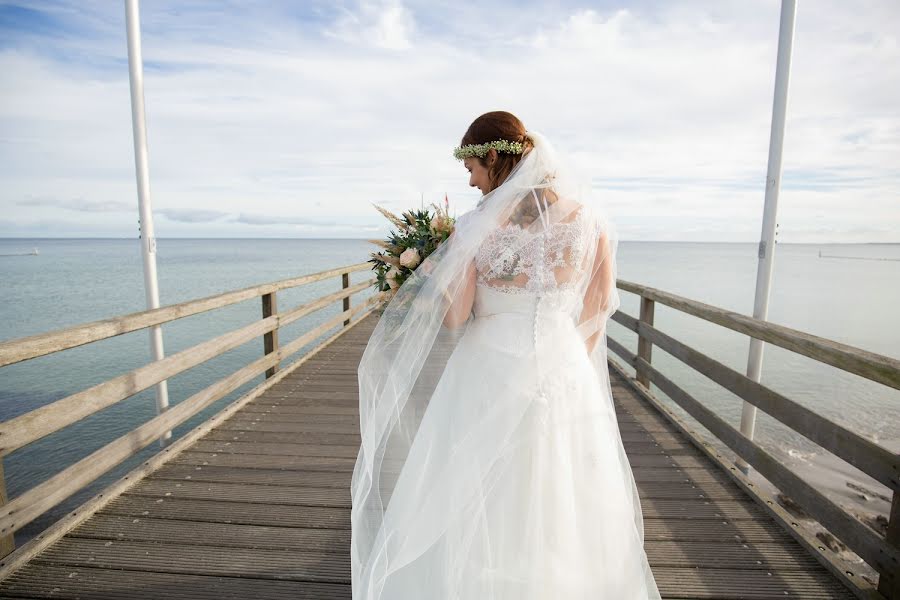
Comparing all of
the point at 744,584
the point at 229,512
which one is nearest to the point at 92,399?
the point at 229,512

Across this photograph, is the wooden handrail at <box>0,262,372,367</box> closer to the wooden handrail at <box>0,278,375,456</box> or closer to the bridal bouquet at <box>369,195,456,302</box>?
the wooden handrail at <box>0,278,375,456</box>

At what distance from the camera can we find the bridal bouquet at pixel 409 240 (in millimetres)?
1914

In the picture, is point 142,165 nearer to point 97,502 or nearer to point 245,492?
point 97,502

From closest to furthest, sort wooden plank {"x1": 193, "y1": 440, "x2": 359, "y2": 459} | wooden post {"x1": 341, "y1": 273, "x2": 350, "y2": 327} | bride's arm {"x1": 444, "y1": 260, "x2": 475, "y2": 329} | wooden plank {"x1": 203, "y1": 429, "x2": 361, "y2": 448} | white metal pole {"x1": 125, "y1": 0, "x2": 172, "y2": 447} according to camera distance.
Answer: bride's arm {"x1": 444, "y1": 260, "x2": 475, "y2": 329}
wooden plank {"x1": 193, "y1": 440, "x2": 359, "y2": 459}
wooden plank {"x1": 203, "y1": 429, "x2": 361, "y2": 448}
white metal pole {"x1": 125, "y1": 0, "x2": 172, "y2": 447}
wooden post {"x1": 341, "y1": 273, "x2": 350, "y2": 327}

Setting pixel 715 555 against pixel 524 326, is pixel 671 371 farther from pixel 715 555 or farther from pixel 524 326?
pixel 524 326

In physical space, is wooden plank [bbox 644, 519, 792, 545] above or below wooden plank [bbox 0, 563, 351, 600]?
below

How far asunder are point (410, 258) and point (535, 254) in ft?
1.51

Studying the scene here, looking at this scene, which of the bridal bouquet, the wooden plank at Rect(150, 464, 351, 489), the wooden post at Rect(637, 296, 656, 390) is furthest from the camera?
the wooden post at Rect(637, 296, 656, 390)

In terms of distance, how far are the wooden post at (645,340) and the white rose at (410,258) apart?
11.0 feet

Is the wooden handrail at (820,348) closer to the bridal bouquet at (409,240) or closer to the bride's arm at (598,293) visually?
the bride's arm at (598,293)

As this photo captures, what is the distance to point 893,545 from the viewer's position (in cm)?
189

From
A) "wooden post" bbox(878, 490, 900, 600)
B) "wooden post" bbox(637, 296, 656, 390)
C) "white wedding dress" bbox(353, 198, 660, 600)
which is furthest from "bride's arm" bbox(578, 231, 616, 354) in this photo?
"wooden post" bbox(637, 296, 656, 390)

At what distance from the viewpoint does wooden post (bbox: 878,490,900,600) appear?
1.87m

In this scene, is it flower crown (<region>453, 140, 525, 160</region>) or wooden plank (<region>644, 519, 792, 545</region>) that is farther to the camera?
wooden plank (<region>644, 519, 792, 545</region>)
